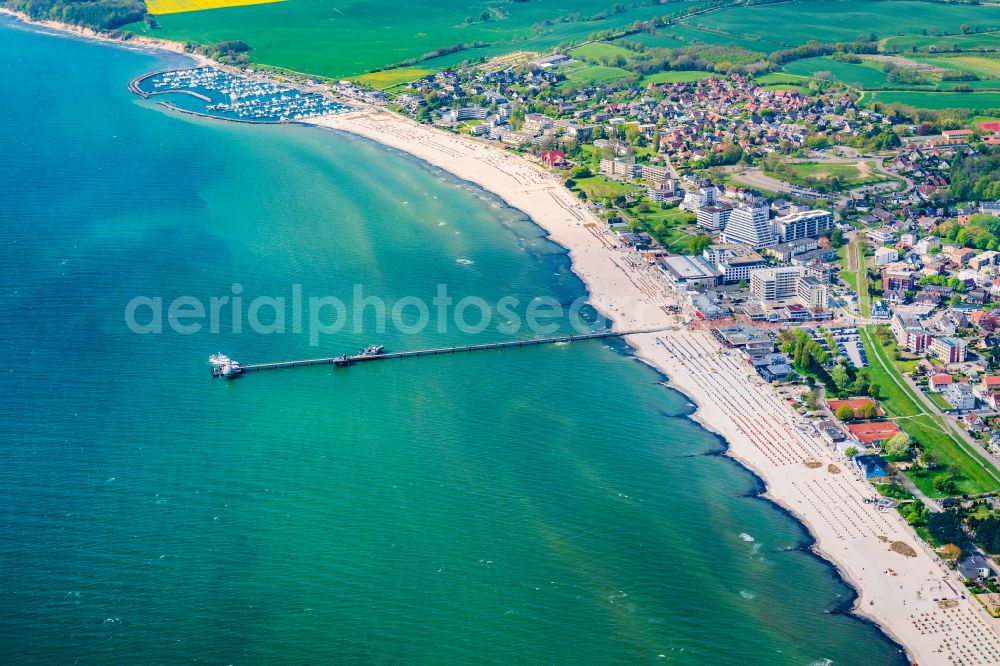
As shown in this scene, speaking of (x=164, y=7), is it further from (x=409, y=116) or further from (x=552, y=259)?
(x=552, y=259)

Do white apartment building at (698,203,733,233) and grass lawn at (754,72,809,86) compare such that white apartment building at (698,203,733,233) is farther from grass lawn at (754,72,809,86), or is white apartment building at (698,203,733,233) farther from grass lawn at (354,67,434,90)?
grass lawn at (354,67,434,90)

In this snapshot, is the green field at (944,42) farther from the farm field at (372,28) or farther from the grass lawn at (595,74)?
the farm field at (372,28)

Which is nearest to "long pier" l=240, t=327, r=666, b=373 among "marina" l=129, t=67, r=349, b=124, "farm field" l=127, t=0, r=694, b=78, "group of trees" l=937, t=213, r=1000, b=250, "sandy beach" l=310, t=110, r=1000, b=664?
"sandy beach" l=310, t=110, r=1000, b=664

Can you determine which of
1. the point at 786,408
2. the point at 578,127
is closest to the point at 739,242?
the point at 786,408

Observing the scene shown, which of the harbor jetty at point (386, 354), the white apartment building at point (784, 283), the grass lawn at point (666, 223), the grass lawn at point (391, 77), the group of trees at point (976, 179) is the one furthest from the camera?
the grass lawn at point (391, 77)

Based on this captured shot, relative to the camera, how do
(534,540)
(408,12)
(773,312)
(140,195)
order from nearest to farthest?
(534,540) < (773,312) < (140,195) < (408,12)

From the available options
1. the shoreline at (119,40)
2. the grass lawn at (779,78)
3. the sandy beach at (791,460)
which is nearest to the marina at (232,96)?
the shoreline at (119,40)
